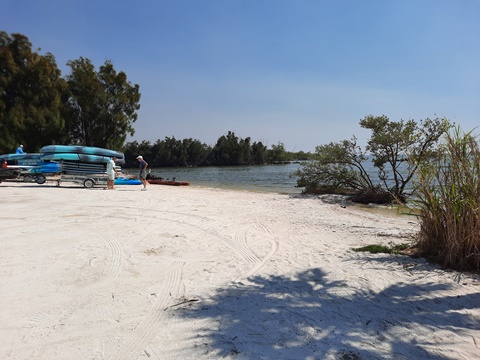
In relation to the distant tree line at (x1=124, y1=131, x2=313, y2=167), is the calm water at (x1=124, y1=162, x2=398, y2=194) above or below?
below

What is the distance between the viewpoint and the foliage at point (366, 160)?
16516mm

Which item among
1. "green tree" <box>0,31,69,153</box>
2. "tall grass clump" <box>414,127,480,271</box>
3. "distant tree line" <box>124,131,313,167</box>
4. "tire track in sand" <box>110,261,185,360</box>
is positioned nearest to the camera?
"tire track in sand" <box>110,261,185,360</box>

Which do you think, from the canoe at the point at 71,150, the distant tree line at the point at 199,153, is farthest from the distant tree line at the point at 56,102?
the distant tree line at the point at 199,153

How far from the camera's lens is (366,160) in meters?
18.5

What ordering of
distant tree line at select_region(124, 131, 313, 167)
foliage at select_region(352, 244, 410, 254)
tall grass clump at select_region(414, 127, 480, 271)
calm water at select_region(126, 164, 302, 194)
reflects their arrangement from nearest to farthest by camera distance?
tall grass clump at select_region(414, 127, 480, 271) → foliage at select_region(352, 244, 410, 254) → calm water at select_region(126, 164, 302, 194) → distant tree line at select_region(124, 131, 313, 167)

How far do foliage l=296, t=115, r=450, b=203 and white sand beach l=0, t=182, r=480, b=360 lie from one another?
408 inches

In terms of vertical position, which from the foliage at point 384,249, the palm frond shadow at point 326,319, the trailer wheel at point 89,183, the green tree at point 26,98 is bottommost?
the palm frond shadow at point 326,319

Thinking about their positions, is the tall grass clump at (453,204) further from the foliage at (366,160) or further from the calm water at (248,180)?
the calm water at (248,180)

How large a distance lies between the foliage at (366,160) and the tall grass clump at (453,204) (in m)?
10.6

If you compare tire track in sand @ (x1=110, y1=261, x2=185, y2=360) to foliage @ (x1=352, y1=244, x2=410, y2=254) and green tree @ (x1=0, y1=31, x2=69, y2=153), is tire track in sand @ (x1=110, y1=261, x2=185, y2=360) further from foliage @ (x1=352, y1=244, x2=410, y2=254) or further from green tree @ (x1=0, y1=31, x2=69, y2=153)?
green tree @ (x1=0, y1=31, x2=69, y2=153)

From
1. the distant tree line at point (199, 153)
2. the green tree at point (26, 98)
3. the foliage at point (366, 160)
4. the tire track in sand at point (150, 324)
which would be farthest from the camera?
the distant tree line at point (199, 153)

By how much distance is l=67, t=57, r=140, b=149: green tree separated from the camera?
103 feet

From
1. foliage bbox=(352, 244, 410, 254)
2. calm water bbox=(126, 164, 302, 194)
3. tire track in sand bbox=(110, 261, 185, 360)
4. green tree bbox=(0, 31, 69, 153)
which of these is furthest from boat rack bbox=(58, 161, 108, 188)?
foliage bbox=(352, 244, 410, 254)

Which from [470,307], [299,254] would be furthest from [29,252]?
[470,307]
